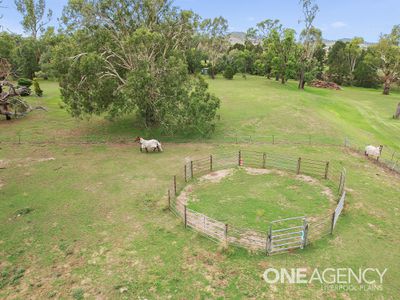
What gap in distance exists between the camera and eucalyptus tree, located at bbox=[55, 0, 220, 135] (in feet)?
66.9

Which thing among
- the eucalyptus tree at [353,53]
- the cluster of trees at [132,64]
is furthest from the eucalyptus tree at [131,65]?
the eucalyptus tree at [353,53]

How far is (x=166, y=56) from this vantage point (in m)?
23.5

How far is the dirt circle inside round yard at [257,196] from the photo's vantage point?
12469 mm

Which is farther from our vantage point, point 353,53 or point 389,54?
point 353,53

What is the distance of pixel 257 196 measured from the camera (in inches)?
555

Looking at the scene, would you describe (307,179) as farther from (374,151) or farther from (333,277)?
(333,277)

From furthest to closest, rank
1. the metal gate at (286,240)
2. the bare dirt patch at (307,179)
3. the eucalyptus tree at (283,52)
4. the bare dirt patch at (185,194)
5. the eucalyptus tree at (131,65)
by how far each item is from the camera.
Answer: the eucalyptus tree at (283,52) < the eucalyptus tree at (131,65) < the bare dirt patch at (307,179) < the bare dirt patch at (185,194) < the metal gate at (286,240)

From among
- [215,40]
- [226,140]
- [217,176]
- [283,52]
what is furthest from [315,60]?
[217,176]

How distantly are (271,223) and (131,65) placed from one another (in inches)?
646

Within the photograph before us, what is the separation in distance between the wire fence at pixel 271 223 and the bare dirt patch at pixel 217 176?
0.44m

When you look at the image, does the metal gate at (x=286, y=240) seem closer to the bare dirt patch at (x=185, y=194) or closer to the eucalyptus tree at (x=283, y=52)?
the bare dirt patch at (x=185, y=194)

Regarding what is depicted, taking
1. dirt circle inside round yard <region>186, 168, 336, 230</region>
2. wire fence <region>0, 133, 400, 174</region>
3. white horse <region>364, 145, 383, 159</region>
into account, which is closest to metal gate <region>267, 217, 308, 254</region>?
dirt circle inside round yard <region>186, 168, 336, 230</region>

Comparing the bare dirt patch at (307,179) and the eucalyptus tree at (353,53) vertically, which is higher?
the eucalyptus tree at (353,53)

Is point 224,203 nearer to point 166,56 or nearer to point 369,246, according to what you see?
point 369,246
